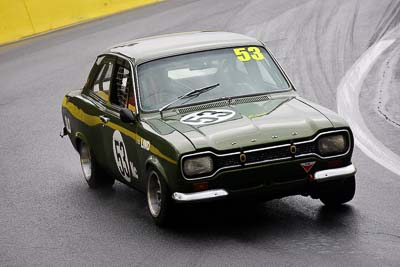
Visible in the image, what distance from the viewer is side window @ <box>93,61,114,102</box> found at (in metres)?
9.92

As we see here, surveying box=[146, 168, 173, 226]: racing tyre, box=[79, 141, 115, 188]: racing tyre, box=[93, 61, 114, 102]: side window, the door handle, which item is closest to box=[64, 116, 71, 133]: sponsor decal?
box=[79, 141, 115, 188]: racing tyre

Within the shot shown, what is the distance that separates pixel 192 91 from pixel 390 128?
12.0 feet

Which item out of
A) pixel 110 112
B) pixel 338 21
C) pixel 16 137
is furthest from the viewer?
pixel 338 21

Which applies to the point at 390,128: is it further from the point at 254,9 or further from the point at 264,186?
the point at 254,9

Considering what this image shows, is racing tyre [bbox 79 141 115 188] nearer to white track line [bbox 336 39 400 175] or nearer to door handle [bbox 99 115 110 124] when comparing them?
door handle [bbox 99 115 110 124]

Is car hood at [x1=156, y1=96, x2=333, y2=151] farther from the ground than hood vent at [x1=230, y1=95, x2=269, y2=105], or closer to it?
farther from the ground

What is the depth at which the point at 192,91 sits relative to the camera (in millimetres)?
8930

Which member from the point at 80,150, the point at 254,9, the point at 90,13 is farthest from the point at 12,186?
the point at 90,13

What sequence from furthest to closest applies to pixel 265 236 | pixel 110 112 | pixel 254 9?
1. pixel 254 9
2. pixel 110 112
3. pixel 265 236

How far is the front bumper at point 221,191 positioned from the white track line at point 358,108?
5.75ft

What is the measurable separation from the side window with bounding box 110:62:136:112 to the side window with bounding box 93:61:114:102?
150mm

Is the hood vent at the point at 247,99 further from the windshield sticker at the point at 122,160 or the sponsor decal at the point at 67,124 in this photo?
the sponsor decal at the point at 67,124

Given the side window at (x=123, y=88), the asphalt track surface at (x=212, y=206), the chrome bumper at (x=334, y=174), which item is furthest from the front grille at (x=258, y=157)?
the side window at (x=123, y=88)

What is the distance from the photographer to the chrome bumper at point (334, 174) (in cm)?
798
